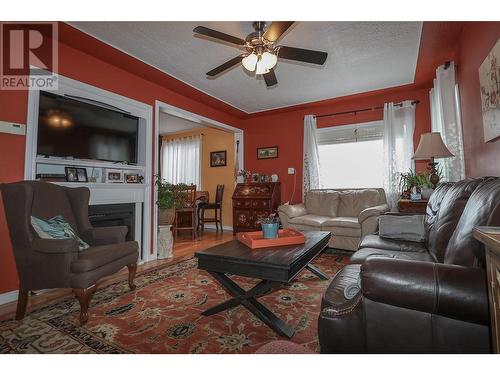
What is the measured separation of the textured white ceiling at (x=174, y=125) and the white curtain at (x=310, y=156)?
255 cm

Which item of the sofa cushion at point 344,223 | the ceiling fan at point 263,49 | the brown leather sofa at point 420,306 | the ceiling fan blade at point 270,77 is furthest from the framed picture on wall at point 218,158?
the brown leather sofa at point 420,306

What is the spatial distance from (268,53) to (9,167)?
8.20 feet

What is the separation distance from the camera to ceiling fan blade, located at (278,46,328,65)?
216 centimetres

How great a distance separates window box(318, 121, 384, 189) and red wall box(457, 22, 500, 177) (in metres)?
1.62

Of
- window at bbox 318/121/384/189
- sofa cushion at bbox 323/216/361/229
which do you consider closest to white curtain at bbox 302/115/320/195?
window at bbox 318/121/384/189

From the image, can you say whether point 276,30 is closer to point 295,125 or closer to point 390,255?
point 390,255

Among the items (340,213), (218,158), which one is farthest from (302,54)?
(218,158)

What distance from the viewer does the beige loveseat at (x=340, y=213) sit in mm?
3228

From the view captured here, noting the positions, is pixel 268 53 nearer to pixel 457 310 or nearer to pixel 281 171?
pixel 457 310

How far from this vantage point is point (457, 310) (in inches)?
34.5

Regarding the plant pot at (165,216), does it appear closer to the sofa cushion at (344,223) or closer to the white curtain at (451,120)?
the sofa cushion at (344,223)
